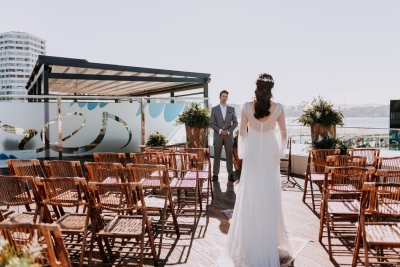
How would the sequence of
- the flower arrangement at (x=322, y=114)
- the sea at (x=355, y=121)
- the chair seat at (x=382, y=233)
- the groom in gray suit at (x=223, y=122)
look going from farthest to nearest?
the sea at (x=355, y=121), the groom in gray suit at (x=223, y=122), the flower arrangement at (x=322, y=114), the chair seat at (x=382, y=233)

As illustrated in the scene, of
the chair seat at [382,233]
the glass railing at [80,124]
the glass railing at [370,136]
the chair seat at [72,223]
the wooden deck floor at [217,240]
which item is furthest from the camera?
the glass railing at [80,124]

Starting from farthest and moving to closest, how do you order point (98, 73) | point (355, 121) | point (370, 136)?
point (98, 73) → point (355, 121) → point (370, 136)

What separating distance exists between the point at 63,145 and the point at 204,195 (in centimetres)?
535

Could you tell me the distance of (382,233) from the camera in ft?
8.92

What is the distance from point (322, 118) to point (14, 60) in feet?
455

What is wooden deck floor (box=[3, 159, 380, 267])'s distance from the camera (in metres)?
3.32

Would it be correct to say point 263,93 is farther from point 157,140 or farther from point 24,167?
point 157,140

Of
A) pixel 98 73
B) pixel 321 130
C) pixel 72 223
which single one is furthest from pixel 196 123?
pixel 72 223

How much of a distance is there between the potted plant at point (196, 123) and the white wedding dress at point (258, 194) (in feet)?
15.9

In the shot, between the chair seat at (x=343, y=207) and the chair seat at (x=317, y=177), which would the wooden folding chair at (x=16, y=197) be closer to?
the chair seat at (x=343, y=207)

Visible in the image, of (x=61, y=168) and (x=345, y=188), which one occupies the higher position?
(x=61, y=168)

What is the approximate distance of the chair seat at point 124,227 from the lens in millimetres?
2904

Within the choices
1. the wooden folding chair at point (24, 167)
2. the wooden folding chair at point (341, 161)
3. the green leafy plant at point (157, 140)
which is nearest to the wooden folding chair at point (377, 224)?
the wooden folding chair at point (341, 161)

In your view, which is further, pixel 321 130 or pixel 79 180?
pixel 321 130
